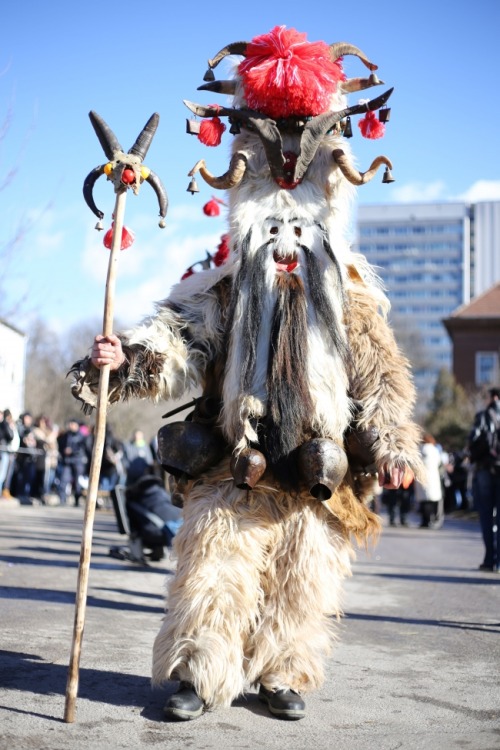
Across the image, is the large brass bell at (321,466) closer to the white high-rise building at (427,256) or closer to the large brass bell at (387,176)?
the large brass bell at (387,176)

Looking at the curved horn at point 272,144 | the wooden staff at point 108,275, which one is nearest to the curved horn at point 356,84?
the curved horn at point 272,144

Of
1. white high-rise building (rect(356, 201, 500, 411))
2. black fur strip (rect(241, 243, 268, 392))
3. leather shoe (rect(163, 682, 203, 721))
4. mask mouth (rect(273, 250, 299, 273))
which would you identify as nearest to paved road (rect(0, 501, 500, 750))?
leather shoe (rect(163, 682, 203, 721))

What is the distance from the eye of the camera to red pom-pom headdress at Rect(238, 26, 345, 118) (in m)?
4.46

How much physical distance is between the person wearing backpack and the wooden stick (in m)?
6.36

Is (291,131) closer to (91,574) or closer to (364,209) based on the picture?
(91,574)

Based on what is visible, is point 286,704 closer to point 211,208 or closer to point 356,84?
point 356,84

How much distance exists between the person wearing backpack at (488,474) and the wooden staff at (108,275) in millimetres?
6156

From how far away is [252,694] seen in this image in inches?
169

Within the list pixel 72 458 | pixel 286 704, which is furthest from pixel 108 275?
pixel 72 458

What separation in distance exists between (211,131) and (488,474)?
239 inches

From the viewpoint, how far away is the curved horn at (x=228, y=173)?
14.5 feet

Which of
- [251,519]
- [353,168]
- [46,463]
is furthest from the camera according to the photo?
[46,463]

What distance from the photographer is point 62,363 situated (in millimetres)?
63469

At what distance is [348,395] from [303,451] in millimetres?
543
